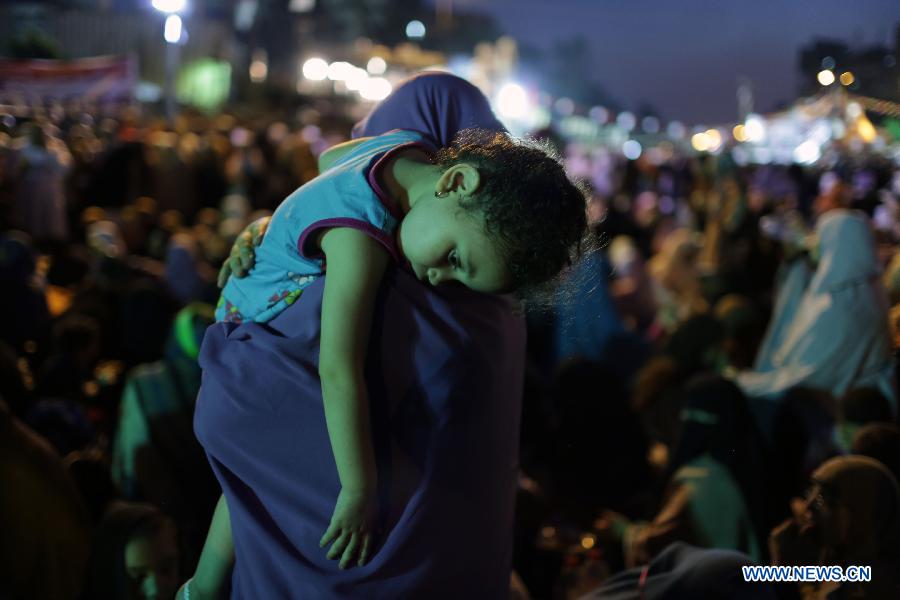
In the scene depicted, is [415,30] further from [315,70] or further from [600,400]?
[600,400]

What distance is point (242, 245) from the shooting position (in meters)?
1.95

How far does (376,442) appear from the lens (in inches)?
66.5

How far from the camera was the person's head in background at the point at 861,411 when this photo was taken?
159 inches

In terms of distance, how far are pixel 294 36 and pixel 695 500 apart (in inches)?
1664

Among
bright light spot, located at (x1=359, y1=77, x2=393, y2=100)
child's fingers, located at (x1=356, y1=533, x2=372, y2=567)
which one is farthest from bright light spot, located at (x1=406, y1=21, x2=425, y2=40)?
child's fingers, located at (x1=356, y1=533, x2=372, y2=567)

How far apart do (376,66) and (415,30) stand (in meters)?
11.5

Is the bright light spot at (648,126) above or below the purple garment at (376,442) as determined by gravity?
above

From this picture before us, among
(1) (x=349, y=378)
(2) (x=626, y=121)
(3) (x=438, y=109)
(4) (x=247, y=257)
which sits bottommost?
(1) (x=349, y=378)

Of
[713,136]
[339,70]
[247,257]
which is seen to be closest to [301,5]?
[339,70]

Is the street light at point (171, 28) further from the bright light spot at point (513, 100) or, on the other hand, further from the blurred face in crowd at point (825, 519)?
the blurred face in crowd at point (825, 519)

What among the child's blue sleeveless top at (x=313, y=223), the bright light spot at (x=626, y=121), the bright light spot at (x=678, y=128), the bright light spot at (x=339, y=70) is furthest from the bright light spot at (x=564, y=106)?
the child's blue sleeveless top at (x=313, y=223)

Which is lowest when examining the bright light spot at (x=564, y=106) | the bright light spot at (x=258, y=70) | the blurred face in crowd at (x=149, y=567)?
the blurred face in crowd at (x=149, y=567)

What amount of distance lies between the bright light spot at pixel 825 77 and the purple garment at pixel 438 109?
2.00 m

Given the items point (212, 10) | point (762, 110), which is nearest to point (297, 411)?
point (762, 110)
